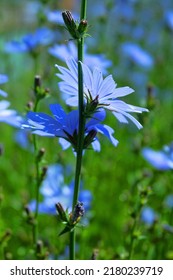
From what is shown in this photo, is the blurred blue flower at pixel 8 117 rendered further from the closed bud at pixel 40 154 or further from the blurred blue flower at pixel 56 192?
the blurred blue flower at pixel 56 192

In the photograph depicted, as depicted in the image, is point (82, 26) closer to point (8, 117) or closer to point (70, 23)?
point (70, 23)

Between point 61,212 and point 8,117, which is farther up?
point 8,117

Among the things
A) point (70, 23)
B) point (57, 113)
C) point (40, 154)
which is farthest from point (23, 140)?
point (70, 23)

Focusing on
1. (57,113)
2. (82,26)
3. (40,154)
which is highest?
(82,26)

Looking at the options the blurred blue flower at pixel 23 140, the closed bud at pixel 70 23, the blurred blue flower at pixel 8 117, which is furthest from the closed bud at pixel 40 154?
the blurred blue flower at pixel 23 140

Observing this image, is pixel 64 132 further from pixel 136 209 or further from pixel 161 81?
pixel 161 81

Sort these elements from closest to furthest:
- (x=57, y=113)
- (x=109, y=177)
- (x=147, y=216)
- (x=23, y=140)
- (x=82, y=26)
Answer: (x=82, y=26)
(x=57, y=113)
(x=147, y=216)
(x=109, y=177)
(x=23, y=140)

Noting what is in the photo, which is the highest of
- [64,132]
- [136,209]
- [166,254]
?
[64,132]
